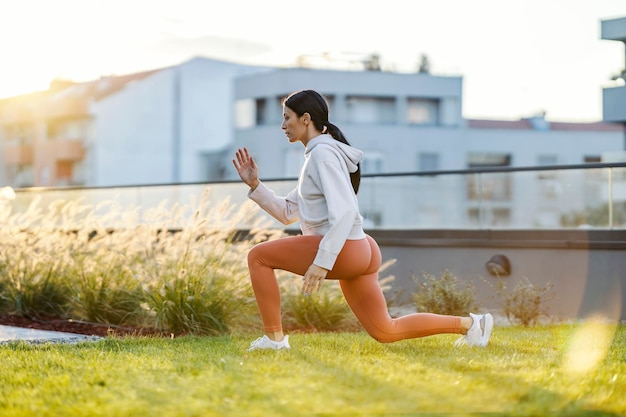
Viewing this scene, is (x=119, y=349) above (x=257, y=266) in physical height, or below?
below

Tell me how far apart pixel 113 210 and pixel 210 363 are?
4967mm

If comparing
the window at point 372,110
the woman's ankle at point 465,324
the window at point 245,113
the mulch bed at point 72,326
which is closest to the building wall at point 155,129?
the window at point 245,113

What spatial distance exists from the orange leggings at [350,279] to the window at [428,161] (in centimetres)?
5904

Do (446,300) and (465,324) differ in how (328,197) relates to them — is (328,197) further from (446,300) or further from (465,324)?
(446,300)

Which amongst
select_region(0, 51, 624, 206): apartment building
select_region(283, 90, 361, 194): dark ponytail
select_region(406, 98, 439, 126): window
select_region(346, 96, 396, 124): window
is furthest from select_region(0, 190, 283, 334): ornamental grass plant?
select_region(406, 98, 439, 126): window

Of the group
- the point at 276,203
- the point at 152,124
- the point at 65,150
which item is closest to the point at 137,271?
the point at 276,203

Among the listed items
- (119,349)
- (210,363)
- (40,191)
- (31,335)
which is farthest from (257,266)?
(40,191)

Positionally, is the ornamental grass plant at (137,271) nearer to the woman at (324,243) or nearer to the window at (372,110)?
the woman at (324,243)

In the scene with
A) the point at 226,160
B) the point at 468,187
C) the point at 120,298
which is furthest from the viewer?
the point at 226,160

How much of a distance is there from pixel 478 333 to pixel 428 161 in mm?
59449

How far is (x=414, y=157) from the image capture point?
6631 centimetres

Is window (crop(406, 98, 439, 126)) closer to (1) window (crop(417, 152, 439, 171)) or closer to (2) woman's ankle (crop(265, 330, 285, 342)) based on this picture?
(1) window (crop(417, 152, 439, 171))

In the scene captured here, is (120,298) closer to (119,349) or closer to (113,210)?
(113,210)

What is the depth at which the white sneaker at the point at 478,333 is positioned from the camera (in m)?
7.76
